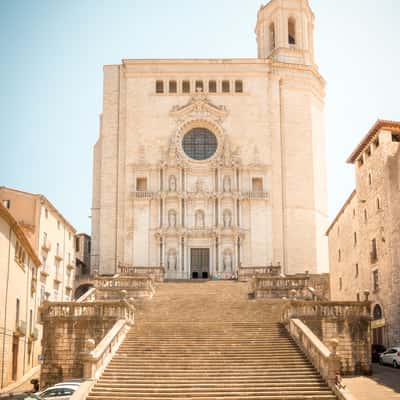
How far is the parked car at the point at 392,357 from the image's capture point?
94.1 feet

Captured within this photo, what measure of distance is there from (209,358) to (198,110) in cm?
3419

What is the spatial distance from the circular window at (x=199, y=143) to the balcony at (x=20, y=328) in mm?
23334

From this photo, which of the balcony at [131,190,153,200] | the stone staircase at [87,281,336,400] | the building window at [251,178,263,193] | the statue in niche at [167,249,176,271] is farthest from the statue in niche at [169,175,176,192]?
the stone staircase at [87,281,336,400]

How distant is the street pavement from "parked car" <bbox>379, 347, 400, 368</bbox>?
144 cm

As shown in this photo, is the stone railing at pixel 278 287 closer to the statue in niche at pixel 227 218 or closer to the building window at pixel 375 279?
the building window at pixel 375 279

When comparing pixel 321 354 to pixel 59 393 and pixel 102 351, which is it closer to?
pixel 102 351

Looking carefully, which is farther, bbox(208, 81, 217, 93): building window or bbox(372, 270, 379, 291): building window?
bbox(208, 81, 217, 93): building window

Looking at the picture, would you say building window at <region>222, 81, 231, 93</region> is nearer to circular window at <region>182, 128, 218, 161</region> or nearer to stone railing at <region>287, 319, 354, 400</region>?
circular window at <region>182, 128, 218, 161</region>

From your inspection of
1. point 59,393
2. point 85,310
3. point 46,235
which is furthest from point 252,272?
point 59,393

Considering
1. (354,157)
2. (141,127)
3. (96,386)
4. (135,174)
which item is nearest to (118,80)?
(141,127)

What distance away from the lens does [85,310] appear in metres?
27.2

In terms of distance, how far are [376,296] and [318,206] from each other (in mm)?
18104

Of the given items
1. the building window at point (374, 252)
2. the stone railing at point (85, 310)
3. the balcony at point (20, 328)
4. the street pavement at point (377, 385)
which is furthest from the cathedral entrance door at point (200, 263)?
the street pavement at point (377, 385)

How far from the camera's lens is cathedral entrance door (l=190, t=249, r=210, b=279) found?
5262 centimetres
